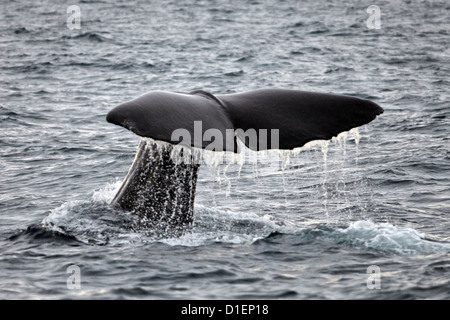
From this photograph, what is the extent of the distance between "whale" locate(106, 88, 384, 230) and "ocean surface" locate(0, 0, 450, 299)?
7.6 inches

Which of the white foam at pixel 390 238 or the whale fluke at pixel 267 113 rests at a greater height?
the whale fluke at pixel 267 113

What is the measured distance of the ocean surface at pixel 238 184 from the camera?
5906 mm

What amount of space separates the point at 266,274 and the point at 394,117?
9.17 m

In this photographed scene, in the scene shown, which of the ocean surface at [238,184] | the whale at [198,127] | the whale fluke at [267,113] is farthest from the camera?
the ocean surface at [238,184]

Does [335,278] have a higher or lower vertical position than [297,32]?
lower

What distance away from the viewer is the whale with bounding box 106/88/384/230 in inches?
189

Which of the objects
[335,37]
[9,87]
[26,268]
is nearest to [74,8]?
[335,37]

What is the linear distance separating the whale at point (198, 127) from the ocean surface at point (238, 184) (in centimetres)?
19

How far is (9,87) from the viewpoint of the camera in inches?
→ 730

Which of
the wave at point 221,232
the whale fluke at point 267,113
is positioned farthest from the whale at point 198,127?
the wave at point 221,232

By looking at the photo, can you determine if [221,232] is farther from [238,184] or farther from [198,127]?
[238,184]

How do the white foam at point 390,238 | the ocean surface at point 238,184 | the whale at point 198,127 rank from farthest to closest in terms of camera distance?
the white foam at point 390,238, the ocean surface at point 238,184, the whale at point 198,127

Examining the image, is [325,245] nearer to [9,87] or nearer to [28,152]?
[28,152]

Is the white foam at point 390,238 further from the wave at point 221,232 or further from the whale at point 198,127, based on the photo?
the whale at point 198,127
